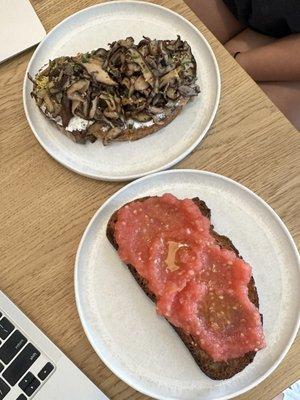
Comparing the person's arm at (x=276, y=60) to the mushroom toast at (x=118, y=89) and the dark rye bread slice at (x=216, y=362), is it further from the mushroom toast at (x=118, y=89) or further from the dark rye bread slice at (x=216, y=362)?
the dark rye bread slice at (x=216, y=362)

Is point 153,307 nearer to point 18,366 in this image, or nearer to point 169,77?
point 18,366

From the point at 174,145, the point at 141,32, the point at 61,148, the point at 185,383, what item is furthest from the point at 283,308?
the point at 141,32

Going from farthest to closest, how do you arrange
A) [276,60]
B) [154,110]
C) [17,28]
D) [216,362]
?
[276,60] < [17,28] < [154,110] < [216,362]

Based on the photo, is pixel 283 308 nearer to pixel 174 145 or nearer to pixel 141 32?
pixel 174 145

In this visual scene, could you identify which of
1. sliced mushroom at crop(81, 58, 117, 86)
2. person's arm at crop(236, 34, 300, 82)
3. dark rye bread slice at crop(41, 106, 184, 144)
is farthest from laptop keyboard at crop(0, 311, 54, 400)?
person's arm at crop(236, 34, 300, 82)

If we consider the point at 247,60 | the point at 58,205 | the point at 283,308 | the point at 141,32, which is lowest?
the point at 283,308

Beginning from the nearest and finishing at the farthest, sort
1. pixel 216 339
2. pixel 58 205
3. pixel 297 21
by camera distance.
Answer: pixel 216 339 → pixel 58 205 → pixel 297 21

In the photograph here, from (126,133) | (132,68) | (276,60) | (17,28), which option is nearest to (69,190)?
(126,133)
